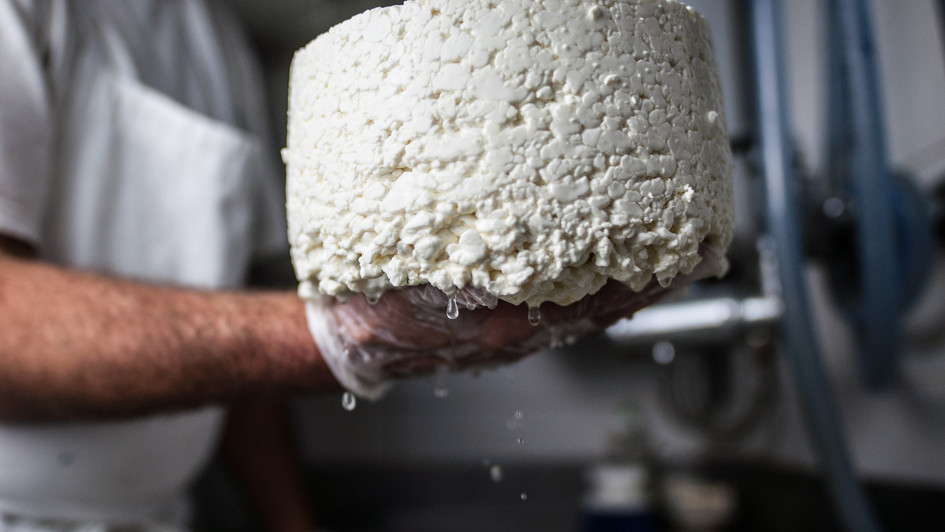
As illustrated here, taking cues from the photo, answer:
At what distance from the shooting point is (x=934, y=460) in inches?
31.1

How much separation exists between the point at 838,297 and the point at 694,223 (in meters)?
0.72

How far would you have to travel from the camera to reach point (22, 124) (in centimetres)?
71

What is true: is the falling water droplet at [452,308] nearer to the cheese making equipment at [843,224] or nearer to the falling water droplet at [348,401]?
the falling water droplet at [348,401]

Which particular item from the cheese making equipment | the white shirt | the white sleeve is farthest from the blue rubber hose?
the white sleeve

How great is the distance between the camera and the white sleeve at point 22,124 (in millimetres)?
671

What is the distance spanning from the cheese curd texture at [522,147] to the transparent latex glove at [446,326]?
0.03 metres

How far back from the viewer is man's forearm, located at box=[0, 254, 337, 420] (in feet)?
1.84

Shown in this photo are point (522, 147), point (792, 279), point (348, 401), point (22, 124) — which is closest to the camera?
point (522, 147)

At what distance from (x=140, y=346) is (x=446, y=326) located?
31cm

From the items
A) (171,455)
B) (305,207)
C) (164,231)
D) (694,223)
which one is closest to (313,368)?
(305,207)

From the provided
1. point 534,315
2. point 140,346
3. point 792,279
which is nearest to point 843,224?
point 792,279

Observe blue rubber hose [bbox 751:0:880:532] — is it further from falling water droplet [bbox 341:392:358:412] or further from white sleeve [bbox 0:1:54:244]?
white sleeve [bbox 0:1:54:244]

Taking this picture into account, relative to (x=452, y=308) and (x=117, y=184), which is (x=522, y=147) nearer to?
(x=452, y=308)

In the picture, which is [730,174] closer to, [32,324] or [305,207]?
[305,207]
